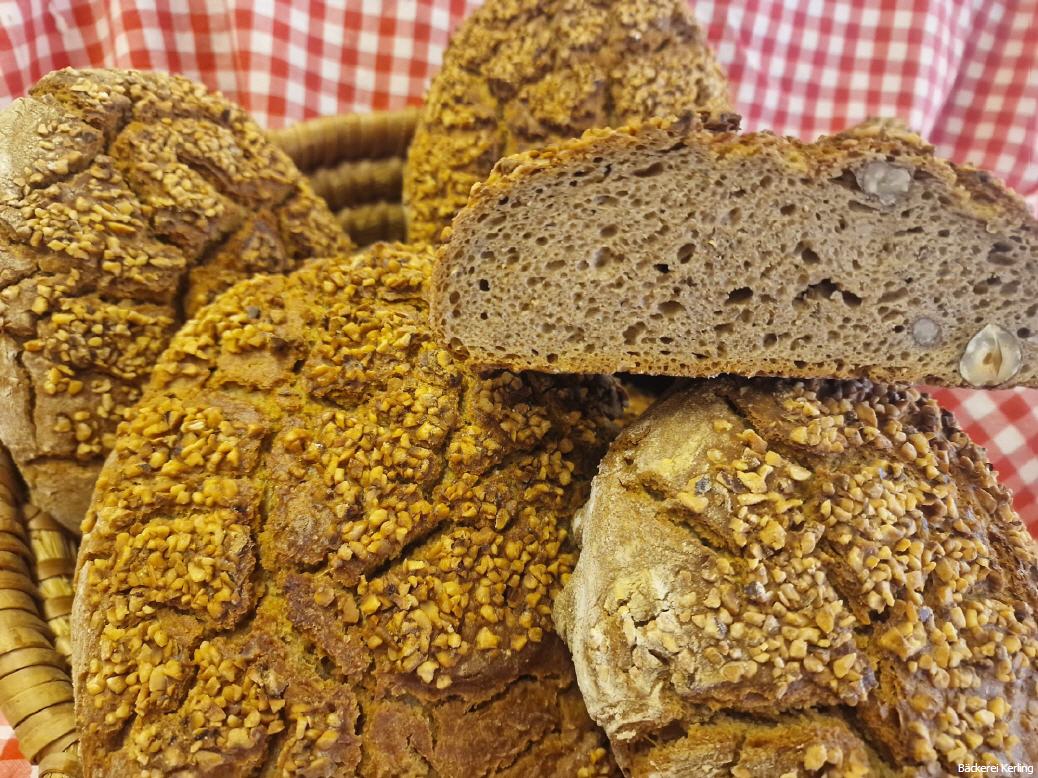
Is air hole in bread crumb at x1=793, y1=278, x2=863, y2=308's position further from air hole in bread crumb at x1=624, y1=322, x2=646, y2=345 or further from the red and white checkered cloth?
the red and white checkered cloth

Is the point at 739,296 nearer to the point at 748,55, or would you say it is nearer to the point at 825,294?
the point at 825,294

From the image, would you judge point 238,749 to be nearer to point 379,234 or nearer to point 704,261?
point 704,261

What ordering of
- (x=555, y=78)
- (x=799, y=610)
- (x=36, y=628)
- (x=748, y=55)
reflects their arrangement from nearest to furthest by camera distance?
(x=799, y=610) → (x=36, y=628) → (x=555, y=78) → (x=748, y=55)

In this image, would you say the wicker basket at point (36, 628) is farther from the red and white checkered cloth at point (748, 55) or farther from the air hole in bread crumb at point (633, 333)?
the air hole in bread crumb at point (633, 333)

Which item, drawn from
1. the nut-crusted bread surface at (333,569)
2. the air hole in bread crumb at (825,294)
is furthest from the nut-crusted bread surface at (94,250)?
the air hole in bread crumb at (825,294)

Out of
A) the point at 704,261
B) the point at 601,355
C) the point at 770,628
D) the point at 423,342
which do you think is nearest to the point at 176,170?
the point at 423,342

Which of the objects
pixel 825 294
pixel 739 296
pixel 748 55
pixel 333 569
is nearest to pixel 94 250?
pixel 333 569
